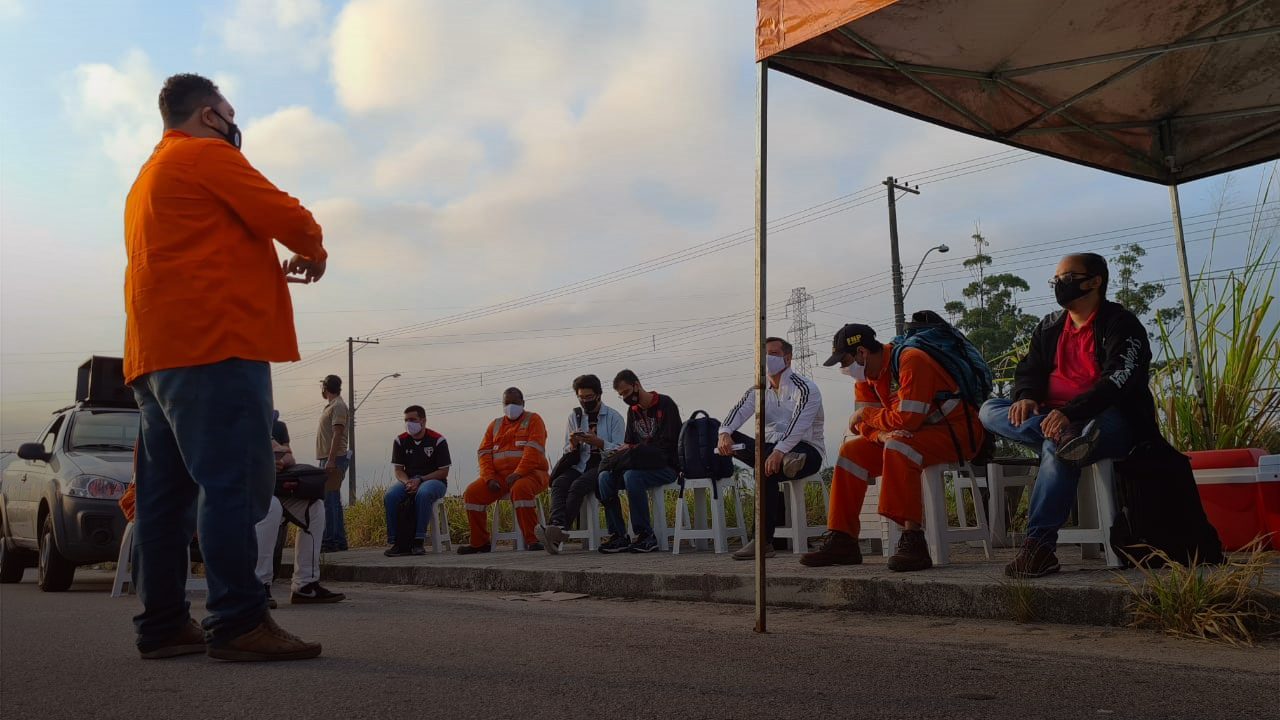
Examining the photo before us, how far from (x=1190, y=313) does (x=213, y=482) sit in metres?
6.58

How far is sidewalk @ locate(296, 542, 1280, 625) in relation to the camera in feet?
16.5

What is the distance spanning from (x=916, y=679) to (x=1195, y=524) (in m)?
2.61

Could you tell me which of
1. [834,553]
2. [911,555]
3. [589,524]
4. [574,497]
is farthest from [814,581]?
[589,524]

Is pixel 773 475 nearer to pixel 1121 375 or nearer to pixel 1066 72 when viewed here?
pixel 1121 375

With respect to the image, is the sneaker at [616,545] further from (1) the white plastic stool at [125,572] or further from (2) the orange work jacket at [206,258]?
(2) the orange work jacket at [206,258]

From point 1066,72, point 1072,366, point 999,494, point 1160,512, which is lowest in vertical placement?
point 1160,512

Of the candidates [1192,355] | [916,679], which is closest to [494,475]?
[1192,355]

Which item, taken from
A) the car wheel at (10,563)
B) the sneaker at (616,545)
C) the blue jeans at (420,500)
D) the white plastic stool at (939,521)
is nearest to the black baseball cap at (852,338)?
the white plastic stool at (939,521)

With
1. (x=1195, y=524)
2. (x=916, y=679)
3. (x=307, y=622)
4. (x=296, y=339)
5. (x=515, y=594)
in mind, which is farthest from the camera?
(x=515, y=594)

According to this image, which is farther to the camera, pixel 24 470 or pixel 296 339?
pixel 24 470

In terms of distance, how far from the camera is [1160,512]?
17.8 ft

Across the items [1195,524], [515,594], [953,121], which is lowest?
[515,594]

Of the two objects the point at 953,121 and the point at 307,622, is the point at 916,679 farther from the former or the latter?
the point at 953,121

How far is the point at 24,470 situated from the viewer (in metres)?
11.1
